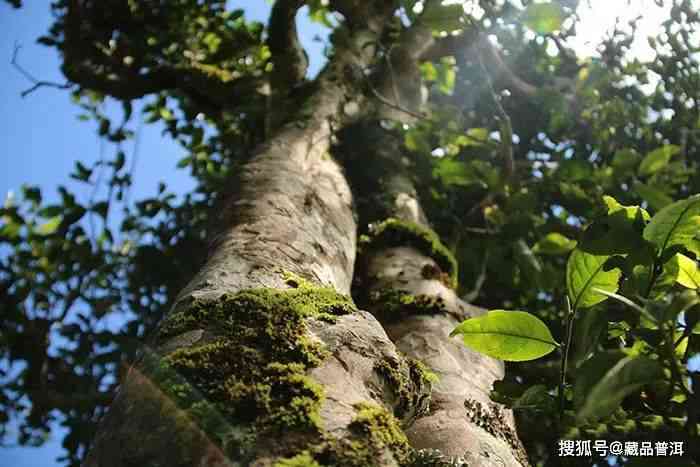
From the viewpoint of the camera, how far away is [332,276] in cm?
170

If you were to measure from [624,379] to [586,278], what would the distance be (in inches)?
15.8

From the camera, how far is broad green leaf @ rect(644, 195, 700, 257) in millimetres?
922

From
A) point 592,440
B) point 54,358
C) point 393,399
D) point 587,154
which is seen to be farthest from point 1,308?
point 587,154

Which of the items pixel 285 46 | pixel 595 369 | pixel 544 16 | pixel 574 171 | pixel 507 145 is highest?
pixel 285 46

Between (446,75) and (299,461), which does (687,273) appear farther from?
(446,75)

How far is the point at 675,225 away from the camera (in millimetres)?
948

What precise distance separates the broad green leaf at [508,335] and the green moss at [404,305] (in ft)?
2.60

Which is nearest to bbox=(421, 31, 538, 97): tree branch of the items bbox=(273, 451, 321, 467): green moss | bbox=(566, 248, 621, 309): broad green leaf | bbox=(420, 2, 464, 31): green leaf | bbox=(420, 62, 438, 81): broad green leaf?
bbox=(420, 62, 438, 81): broad green leaf

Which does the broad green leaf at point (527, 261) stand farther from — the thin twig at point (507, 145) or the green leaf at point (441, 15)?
the green leaf at point (441, 15)

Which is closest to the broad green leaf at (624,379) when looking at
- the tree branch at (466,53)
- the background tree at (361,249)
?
the background tree at (361,249)

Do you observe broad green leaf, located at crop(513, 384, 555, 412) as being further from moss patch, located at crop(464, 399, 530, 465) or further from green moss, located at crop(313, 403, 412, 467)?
moss patch, located at crop(464, 399, 530, 465)

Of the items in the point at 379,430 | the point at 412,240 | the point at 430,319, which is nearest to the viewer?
the point at 379,430

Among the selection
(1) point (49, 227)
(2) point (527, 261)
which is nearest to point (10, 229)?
(1) point (49, 227)

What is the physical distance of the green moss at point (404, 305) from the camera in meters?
1.85
